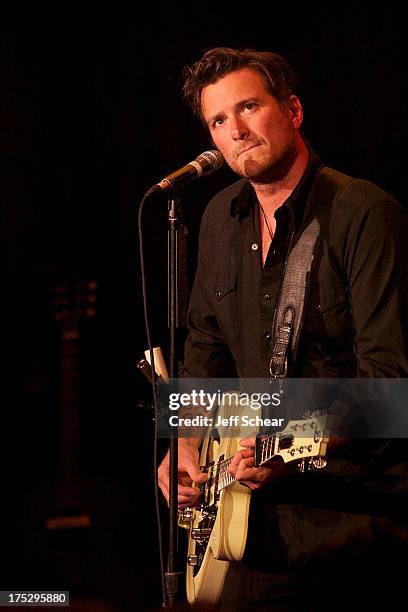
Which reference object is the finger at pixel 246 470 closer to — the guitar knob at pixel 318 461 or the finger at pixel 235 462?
the finger at pixel 235 462

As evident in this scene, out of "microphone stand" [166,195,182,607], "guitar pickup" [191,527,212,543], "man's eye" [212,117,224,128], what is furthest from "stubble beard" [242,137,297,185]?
"guitar pickup" [191,527,212,543]

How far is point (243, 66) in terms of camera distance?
2.32 m

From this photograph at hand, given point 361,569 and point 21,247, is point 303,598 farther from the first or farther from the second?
point 21,247

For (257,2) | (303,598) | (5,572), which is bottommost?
(5,572)

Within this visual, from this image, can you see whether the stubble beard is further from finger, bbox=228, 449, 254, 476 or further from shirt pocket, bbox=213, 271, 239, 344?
finger, bbox=228, 449, 254, 476

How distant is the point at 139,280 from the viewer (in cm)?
315

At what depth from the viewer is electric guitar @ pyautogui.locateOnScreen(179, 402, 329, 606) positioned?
1812mm

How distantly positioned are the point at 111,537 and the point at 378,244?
1.75 metres

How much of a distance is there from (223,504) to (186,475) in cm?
26

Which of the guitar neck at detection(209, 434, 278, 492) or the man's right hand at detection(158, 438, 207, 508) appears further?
the man's right hand at detection(158, 438, 207, 508)

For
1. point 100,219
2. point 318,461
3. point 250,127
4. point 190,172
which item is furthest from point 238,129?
point 100,219

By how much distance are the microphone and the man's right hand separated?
2.48ft

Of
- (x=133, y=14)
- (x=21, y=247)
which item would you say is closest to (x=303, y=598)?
(x=21, y=247)

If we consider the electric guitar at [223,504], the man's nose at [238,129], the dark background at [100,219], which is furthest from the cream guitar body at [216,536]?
the man's nose at [238,129]
